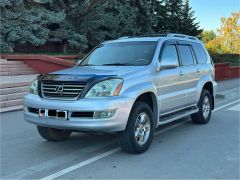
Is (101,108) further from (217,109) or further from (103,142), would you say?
(217,109)

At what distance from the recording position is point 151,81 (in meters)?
6.55

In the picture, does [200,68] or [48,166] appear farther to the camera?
[200,68]

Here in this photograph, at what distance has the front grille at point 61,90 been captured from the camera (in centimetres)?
585

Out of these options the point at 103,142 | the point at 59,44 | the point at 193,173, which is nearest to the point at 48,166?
the point at 103,142

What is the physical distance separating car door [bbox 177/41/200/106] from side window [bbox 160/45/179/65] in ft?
0.80

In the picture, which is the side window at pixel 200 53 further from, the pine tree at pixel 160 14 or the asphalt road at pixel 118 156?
the pine tree at pixel 160 14

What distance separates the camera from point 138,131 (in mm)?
6211

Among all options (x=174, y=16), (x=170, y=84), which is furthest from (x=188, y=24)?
(x=170, y=84)

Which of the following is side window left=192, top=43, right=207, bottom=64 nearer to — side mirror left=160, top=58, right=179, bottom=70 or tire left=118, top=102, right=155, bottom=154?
side mirror left=160, top=58, right=179, bottom=70

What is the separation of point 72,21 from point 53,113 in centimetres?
1740

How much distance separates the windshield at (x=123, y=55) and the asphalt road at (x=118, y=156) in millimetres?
1394

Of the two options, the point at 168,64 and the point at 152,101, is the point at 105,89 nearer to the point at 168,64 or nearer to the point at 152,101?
the point at 152,101

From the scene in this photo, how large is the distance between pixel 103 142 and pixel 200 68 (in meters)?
2.96

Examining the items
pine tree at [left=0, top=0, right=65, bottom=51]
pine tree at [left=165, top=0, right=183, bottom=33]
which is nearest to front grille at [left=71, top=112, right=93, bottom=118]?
pine tree at [left=0, top=0, right=65, bottom=51]
